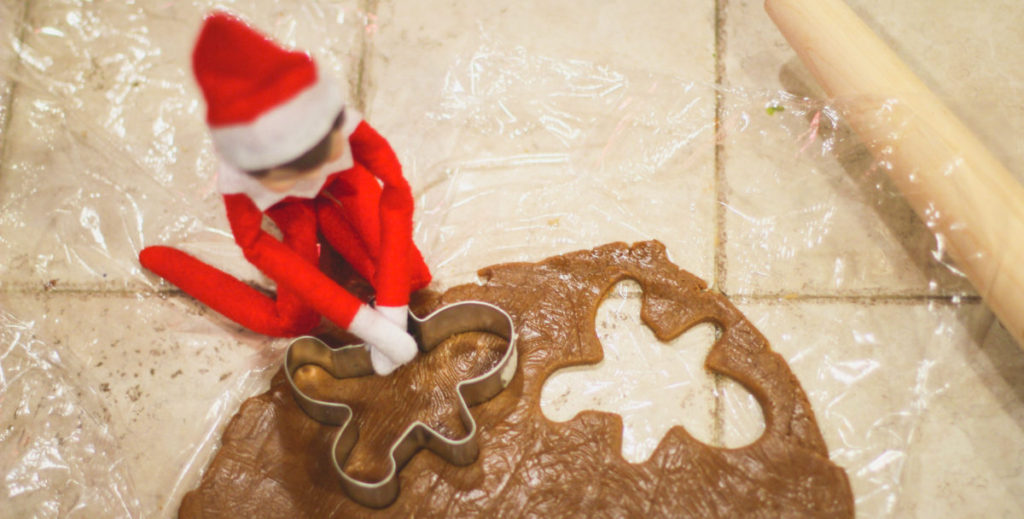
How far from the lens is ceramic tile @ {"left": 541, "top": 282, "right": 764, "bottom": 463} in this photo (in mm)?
1091

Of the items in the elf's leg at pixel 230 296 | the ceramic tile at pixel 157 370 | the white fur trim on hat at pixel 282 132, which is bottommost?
the ceramic tile at pixel 157 370

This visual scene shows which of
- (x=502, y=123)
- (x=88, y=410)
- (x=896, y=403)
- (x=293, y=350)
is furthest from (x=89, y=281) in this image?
(x=896, y=403)

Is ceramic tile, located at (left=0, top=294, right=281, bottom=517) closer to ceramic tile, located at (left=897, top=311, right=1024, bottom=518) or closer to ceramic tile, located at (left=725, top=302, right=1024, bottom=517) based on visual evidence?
ceramic tile, located at (left=725, top=302, right=1024, bottom=517)

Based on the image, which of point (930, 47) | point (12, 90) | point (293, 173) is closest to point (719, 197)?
point (930, 47)

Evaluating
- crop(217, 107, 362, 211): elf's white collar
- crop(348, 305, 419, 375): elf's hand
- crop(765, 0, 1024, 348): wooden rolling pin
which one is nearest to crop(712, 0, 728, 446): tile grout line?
crop(765, 0, 1024, 348): wooden rolling pin

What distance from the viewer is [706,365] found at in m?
1.12

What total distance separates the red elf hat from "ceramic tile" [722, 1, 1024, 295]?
69cm

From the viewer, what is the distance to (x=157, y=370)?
1164 millimetres

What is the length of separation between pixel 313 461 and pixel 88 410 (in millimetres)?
364

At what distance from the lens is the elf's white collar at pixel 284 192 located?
0.90m

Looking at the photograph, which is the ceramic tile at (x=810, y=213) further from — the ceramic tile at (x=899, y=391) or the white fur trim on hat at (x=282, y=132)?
the white fur trim on hat at (x=282, y=132)

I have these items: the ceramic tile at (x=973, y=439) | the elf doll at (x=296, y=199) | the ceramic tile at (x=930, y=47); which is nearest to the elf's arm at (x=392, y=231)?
the elf doll at (x=296, y=199)

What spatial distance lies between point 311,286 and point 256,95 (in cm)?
29

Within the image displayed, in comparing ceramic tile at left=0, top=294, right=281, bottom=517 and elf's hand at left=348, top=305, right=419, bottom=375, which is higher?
elf's hand at left=348, top=305, right=419, bottom=375
